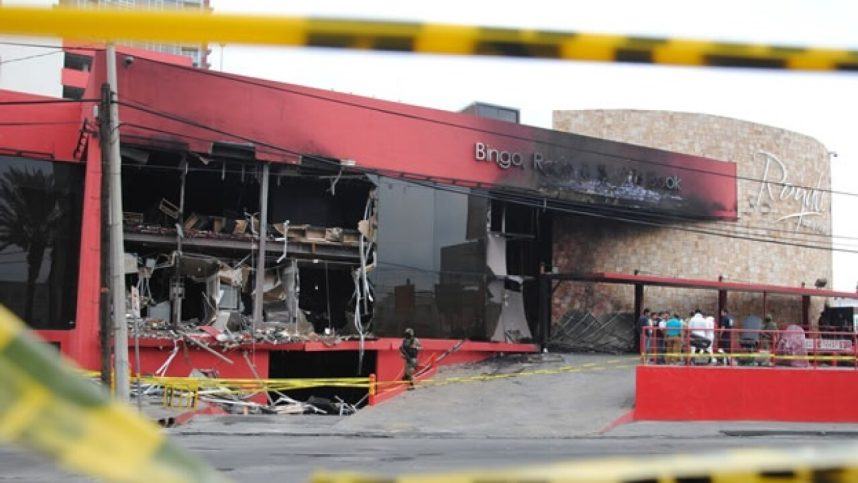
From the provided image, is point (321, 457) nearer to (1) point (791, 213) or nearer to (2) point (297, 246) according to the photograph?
(2) point (297, 246)

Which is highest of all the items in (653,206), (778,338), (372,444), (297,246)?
(653,206)

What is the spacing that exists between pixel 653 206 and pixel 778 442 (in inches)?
532

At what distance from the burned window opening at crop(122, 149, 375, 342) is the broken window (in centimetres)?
160

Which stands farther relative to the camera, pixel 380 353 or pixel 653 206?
pixel 653 206

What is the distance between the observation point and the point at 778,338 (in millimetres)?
20406

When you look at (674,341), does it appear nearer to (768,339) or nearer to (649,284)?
(768,339)

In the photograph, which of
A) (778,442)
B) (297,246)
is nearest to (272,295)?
(297,246)

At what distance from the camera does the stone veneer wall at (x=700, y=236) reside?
30.0 metres

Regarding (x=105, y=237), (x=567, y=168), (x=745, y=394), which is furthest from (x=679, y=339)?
(x=105, y=237)

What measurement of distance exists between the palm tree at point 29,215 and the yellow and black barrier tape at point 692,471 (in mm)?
23081

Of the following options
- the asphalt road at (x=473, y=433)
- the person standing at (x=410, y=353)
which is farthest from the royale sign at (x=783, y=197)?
the person standing at (x=410, y=353)

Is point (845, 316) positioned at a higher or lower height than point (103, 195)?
lower

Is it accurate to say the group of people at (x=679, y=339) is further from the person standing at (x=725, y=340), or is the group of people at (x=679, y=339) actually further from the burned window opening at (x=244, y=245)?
the burned window opening at (x=244, y=245)

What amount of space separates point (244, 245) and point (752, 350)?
13.4 metres
